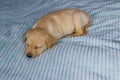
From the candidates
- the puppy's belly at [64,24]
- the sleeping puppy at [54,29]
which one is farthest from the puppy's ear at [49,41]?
the puppy's belly at [64,24]

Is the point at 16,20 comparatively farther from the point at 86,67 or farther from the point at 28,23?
the point at 86,67

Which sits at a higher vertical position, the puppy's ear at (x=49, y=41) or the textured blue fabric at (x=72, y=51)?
the puppy's ear at (x=49, y=41)

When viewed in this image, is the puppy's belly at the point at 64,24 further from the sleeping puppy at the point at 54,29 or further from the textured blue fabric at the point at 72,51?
the textured blue fabric at the point at 72,51

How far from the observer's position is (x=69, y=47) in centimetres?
201

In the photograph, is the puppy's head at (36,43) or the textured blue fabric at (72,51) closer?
the textured blue fabric at (72,51)

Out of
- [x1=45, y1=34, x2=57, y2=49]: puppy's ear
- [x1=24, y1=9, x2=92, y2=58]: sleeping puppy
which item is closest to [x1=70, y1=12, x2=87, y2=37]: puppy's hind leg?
[x1=24, y1=9, x2=92, y2=58]: sleeping puppy

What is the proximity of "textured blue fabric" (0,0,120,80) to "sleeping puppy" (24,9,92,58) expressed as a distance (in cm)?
6

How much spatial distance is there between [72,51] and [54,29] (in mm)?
378

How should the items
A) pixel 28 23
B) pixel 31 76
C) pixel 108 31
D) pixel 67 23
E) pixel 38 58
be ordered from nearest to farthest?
pixel 31 76
pixel 38 58
pixel 108 31
pixel 67 23
pixel 28 23

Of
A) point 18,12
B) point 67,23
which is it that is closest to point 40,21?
point 67,23

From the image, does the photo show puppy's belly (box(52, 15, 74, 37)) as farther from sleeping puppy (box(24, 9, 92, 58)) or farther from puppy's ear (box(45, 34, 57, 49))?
puppy's ear (box(45, 34, 57, 49))

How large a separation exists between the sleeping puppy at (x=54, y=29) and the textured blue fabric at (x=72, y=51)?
0.06 meters

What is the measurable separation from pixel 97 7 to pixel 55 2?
0.47 m

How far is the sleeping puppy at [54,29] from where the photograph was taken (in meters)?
2.00
